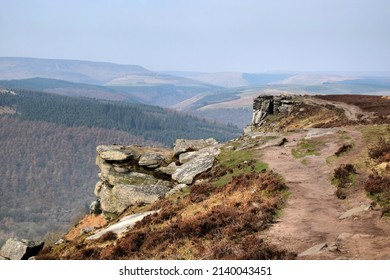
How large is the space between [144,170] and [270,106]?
43.2 meters

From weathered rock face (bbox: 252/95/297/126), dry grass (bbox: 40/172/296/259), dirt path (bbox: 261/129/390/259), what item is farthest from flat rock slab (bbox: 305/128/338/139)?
weathered rock face (bbox: 252/95/297/126)

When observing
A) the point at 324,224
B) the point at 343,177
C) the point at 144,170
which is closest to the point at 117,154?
the point at 144,170

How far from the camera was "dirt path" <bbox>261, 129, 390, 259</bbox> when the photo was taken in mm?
16672

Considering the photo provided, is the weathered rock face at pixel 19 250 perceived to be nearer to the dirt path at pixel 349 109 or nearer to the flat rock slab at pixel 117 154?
the flat rock slab at pixel 117 154

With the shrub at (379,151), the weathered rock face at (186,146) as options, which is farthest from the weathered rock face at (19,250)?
the shrub at (379,151)

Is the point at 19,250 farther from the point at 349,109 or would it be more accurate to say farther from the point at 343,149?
the point at 349,109

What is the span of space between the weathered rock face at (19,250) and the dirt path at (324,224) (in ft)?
59.0

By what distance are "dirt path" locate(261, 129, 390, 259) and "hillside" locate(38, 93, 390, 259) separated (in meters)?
0.05

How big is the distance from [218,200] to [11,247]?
15056 millimetres

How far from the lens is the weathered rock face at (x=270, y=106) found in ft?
261

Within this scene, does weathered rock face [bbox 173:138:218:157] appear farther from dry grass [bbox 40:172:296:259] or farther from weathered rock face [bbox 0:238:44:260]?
weathered rock face [bbox 0:238:44:260]

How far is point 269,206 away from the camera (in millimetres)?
23547

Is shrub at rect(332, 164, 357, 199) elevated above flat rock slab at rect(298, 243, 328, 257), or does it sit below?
above

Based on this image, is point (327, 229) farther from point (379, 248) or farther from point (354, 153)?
point (354, 153)
